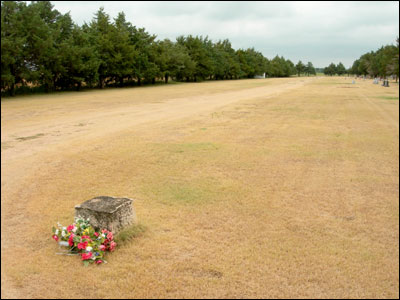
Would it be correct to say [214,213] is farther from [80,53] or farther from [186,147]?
[80,53]

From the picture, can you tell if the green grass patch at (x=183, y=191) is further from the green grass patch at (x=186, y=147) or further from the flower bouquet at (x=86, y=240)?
the green grass patch at (x=186, y=147)

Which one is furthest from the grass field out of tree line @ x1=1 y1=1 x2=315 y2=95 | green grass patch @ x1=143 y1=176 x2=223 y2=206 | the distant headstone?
tree line @ x1=1 y1=1 x2=315 y2=95

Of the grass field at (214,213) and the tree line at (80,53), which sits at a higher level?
the tree line at (80,53)

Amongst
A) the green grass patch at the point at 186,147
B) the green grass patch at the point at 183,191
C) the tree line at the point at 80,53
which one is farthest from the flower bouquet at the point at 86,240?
the tree line at the point at 80,53

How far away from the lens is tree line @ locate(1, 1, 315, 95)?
26750mm

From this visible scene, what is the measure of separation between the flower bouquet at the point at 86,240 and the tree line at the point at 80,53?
25470 millimetres

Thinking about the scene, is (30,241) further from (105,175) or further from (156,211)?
(105,175)

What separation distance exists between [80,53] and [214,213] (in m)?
31.2

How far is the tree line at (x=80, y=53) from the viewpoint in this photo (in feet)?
87.8

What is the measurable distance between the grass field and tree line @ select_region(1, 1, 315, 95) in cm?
2046

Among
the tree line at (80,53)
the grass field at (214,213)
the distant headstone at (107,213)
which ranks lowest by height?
the grass field at (214,213)

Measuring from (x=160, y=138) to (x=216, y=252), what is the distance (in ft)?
22.0

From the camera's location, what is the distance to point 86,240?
3561 millimetres

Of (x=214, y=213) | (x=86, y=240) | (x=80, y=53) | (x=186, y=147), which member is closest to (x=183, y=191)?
(x=214, y=213)
